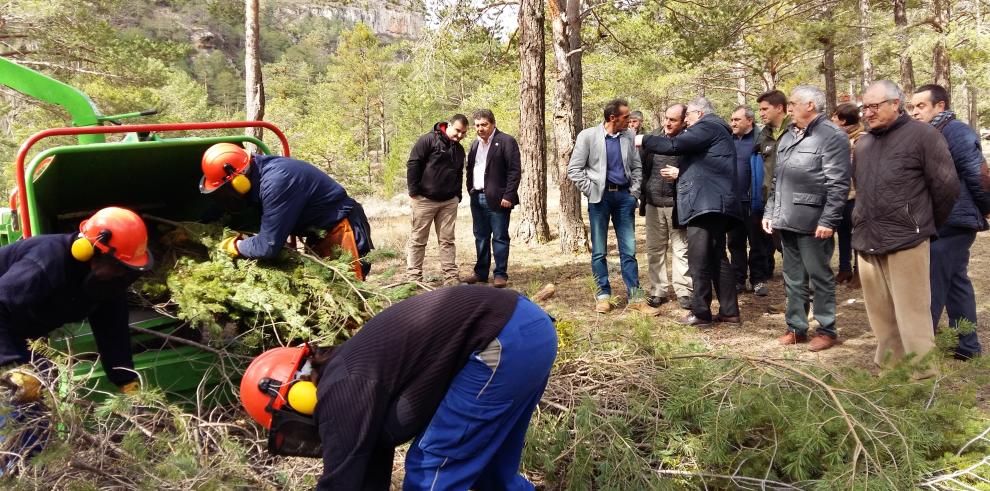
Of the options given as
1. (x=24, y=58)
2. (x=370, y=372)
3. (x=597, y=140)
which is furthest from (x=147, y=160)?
(x=24, y=58)

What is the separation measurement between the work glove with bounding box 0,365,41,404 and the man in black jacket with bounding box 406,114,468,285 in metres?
4.72

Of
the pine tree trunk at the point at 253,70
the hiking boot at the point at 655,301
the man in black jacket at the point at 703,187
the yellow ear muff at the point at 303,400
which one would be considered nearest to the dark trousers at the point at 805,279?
the man in black jacket at the point at 703,187

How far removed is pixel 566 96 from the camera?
9.00 metres

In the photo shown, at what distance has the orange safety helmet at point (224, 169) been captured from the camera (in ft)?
12.8

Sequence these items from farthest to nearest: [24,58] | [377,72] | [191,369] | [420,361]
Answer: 1. [377,72]
2. [24,58]
3. [191,369]
4. [420,361]

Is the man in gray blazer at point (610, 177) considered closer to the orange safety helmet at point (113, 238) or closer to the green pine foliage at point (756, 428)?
the green pine foliage at point (756, 428)

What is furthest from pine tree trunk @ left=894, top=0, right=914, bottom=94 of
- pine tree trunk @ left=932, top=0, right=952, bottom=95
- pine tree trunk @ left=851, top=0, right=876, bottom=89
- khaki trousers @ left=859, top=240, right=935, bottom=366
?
khaki trousers @ left=859, top=240, right=935, bottom=366

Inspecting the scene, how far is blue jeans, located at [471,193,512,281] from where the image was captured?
741 cm

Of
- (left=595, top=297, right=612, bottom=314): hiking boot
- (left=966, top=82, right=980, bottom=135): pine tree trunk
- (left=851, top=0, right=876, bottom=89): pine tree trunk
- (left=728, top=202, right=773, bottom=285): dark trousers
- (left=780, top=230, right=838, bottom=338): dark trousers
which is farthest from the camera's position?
(left=966, top=82, right=980, bottom=135): pine tree trunk

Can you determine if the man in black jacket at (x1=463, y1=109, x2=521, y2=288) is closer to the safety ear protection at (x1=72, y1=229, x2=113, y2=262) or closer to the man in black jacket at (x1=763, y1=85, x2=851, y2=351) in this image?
the man in black jacket at (x1=763, y1=85, x2=851, y2=351)

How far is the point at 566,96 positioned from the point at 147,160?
585cm

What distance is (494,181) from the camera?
7.33 metres

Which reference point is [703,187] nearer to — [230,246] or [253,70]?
[230,246]

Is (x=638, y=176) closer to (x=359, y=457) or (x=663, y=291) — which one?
(x=663, y=291)
